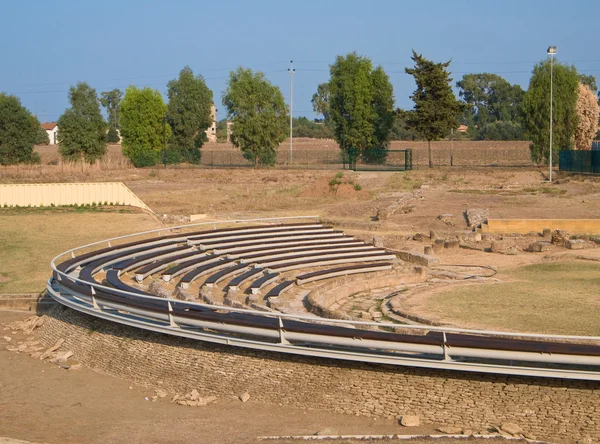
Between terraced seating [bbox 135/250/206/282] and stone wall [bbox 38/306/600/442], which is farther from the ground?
terraced seating [bbox 135/250/206/282]

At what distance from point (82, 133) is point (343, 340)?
2016 inches

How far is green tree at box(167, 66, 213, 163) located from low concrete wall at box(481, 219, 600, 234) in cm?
4186

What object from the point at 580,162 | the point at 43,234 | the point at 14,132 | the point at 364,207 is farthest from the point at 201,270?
the point at 14,132

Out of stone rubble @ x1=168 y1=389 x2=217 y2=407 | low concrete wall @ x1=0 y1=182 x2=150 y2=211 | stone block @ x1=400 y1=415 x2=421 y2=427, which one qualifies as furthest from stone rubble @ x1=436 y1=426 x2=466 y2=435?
low concrete wall @ x1=0 y1=182 x2=150 y2=211

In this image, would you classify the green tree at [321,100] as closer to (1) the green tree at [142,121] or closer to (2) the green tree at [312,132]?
(2) the green tree at [312,132]

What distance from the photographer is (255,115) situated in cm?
5919

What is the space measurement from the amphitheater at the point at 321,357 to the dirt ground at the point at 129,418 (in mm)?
304

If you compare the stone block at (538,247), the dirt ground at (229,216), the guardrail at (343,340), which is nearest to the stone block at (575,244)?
the stone block at (538,247)

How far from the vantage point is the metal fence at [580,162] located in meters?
46.5

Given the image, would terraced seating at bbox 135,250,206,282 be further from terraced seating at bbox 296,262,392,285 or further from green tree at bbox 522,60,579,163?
green tree at bbox 522,60,579,163

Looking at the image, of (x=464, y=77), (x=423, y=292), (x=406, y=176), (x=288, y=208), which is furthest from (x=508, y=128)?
(x=423, y=292)

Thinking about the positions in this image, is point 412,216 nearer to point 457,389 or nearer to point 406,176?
point 406,176

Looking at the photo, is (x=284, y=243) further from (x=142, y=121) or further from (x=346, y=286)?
(x=142, y=121)

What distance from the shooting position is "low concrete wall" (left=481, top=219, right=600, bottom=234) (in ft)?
94.3
